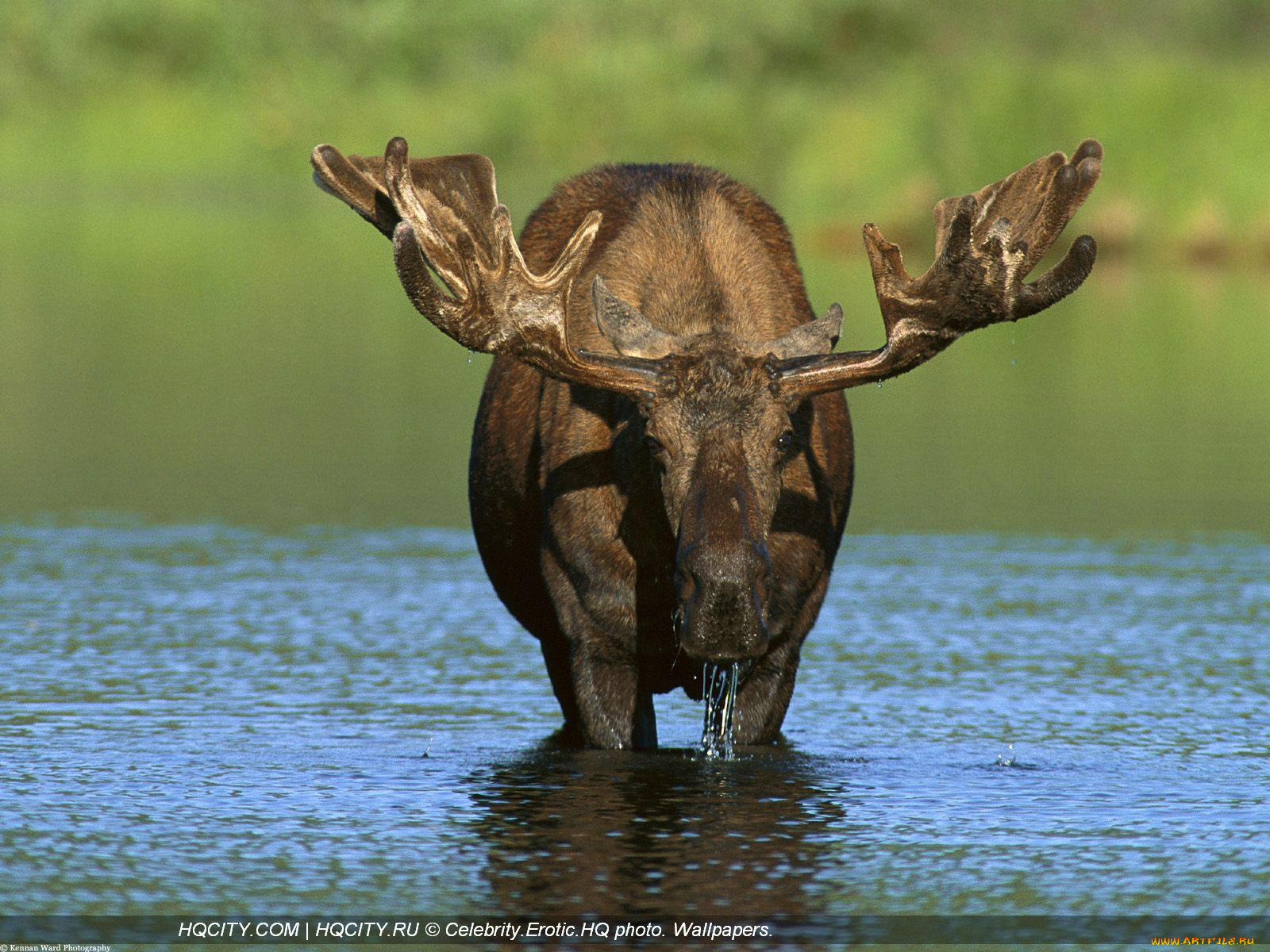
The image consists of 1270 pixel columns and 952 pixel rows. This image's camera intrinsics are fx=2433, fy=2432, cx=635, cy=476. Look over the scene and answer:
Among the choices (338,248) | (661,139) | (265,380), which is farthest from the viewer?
(661,139)

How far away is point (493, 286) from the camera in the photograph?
28.7ft

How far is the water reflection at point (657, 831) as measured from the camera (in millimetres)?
7293

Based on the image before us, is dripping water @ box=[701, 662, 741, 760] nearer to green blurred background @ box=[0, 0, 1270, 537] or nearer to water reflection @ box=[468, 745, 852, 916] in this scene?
water reflection @ box=[468, 745, 852, 916]

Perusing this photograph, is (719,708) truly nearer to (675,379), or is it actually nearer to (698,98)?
(675,379)

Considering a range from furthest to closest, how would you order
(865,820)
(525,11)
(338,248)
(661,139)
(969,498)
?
(525,11) < (661,139) < (338,248) < (969,498) < (865,820)

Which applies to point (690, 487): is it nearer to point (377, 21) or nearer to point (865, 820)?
point (865, 820)

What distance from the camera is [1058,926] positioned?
7102mm

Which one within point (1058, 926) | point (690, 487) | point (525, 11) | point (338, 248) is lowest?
point (1058, 926)

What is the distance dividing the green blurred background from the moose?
5414mm

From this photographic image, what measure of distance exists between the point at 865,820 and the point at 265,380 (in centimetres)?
1475

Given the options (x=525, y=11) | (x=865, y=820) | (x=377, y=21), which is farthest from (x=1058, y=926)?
(x=377, y=21)

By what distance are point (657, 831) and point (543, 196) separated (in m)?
37.1

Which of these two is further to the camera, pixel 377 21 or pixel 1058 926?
pixel 377 21

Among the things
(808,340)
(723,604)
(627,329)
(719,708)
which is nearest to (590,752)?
(719,708)
